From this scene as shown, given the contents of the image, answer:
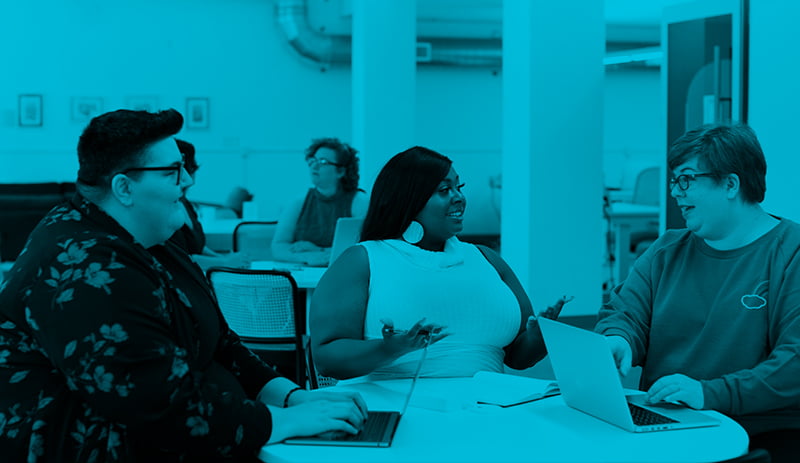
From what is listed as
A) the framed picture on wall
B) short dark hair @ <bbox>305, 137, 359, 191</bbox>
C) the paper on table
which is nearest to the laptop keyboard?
the paper on table

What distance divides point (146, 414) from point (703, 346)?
147 centimetres

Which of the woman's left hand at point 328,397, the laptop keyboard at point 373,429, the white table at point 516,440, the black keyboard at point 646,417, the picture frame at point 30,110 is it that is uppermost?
the picture frame at point 30,110

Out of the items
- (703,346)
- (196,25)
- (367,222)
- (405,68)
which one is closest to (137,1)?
(196,25)

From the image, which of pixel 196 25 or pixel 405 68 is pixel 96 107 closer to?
pixel 196 25

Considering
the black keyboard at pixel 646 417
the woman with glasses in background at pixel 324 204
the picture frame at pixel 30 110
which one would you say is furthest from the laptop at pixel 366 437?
the picture frame at pixel 30 110

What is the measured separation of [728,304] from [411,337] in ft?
2.87

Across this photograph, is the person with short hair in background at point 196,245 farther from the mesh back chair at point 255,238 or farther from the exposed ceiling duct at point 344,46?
the exposed ceiling duct at point 344,46

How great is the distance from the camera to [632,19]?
11898 mm

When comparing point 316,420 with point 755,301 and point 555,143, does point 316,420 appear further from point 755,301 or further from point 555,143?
point 555,143

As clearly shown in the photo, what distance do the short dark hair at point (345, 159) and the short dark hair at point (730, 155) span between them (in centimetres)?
334

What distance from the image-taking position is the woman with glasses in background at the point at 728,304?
2.28 metres

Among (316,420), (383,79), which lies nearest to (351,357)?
(316,420)

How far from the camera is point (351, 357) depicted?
8.15 ft

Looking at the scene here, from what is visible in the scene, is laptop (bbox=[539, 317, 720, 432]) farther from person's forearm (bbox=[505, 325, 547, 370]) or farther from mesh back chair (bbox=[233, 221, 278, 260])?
mesh back chair (bbox=[233, 221, 278, 260])
